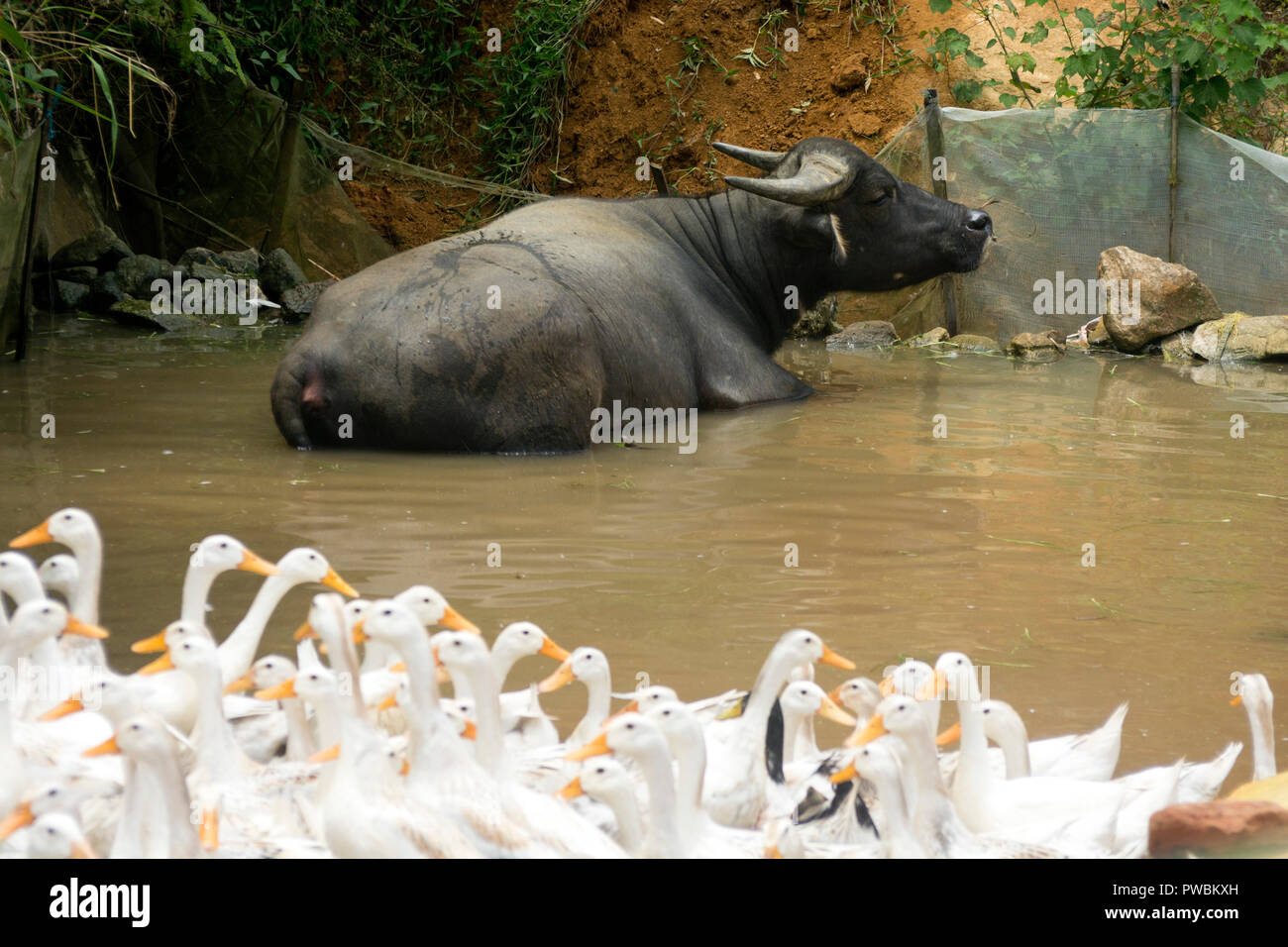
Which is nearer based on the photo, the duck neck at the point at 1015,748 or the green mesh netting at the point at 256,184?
the duck neck at the point at 1015,748

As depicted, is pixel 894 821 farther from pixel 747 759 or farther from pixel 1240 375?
pixel 1240 375

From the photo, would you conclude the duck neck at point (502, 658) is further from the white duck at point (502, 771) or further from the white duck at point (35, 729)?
the white duck at point (35, 729)

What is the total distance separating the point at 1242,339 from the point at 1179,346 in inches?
14.1

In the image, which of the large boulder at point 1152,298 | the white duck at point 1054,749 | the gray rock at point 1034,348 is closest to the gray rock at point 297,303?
the gray rock at point 1034,348

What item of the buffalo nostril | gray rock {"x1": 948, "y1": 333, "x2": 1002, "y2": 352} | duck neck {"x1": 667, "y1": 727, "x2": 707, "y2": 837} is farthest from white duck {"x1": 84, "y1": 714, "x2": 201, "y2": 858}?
gray rock {"x1": 948, "y1": 333, "x2": 1002, "y2": 352}

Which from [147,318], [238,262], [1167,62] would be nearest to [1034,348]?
[1167,62]

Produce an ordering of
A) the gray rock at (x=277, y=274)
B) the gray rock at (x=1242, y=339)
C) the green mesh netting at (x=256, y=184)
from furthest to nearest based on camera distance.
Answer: the green mesh netting at (x=256, y=184), the gray rock at (x=277, y=274), the gray rock at (x=1242, y=339)

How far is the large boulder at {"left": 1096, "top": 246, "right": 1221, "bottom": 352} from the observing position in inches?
352

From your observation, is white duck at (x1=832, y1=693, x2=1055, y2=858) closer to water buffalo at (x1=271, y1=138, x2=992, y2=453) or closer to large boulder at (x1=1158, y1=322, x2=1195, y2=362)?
water buffalo at (x1=271, y1=138, x2=992, y2=453)

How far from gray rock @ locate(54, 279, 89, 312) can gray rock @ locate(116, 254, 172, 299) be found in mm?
244

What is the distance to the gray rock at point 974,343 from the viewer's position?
9297 mm

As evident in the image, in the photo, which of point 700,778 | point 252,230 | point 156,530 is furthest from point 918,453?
point 252,230

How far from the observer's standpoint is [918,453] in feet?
20.2

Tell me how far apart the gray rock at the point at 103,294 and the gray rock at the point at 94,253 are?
298 mm
